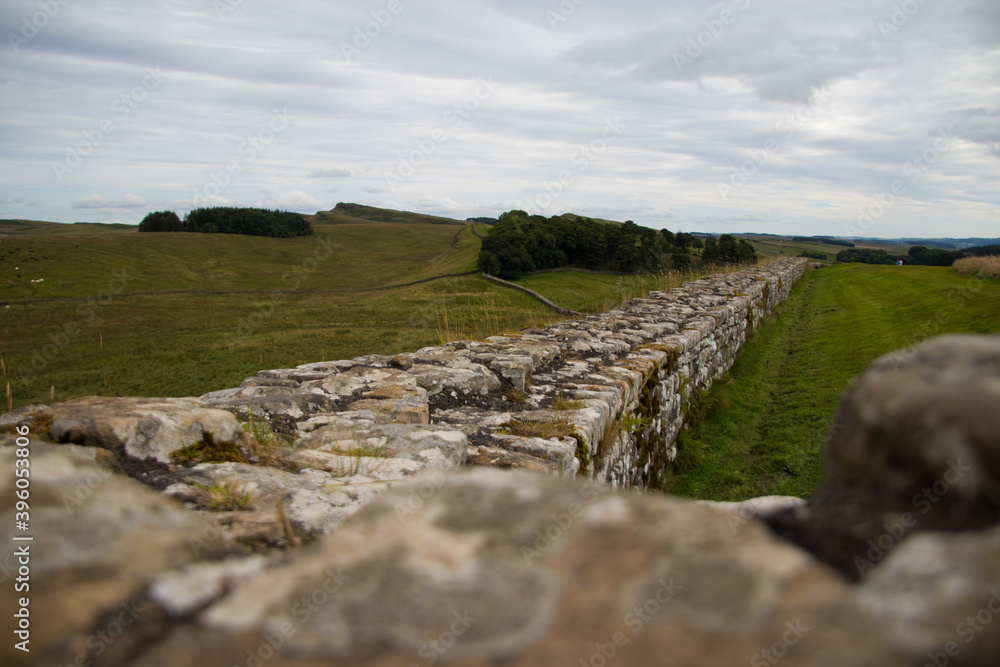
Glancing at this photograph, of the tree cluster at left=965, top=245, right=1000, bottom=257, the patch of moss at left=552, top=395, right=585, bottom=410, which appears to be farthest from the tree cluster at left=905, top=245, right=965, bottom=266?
the patch of moss at left=552, top=395, right=585, bottom=410

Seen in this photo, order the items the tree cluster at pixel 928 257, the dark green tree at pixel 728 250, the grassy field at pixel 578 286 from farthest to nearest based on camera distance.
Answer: the tree cluster at pixel 928 257 → the dark green tree at pixel 728 250 → the grassy field at pixel 578 286

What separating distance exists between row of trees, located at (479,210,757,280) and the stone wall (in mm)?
36115

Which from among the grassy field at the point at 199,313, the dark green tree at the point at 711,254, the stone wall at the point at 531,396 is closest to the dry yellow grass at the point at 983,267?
the dark green tree at the point at 711,254

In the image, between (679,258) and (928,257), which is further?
(928,257)

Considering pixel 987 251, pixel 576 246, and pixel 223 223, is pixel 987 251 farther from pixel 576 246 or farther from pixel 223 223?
pixel 223 223

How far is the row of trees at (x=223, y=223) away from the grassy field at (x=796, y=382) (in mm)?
90175

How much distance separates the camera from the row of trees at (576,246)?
44000mm

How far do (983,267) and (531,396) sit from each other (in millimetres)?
24206

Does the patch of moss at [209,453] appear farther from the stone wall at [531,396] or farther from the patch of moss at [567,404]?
the patch of moss at [567,404]

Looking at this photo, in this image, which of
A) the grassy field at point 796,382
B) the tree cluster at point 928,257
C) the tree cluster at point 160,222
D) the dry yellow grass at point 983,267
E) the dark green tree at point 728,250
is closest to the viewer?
the grassy field at point 796,382

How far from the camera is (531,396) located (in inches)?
200

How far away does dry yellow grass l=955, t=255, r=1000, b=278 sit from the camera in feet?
64.2

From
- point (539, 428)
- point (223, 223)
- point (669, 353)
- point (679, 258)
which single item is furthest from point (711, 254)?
point (223, 223)

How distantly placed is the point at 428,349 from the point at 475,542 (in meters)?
5.36
